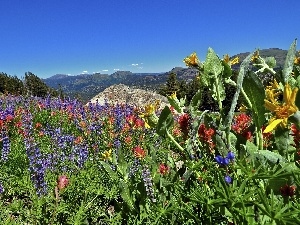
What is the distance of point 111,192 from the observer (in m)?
3.43

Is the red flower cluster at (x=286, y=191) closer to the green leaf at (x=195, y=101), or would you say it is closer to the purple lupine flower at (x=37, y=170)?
the green leaf at (x=195, y=101)

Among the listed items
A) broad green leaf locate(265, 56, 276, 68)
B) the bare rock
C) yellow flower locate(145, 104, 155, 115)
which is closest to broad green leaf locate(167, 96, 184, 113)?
yellow flower locate(145, 104, 155, 115)

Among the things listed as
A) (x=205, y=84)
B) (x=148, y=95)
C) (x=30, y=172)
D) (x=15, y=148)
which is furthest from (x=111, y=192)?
(x=148, y=95)

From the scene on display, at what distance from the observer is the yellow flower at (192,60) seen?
1940mm

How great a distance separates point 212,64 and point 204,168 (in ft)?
2.44

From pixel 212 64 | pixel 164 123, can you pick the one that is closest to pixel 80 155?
pixel 164 123

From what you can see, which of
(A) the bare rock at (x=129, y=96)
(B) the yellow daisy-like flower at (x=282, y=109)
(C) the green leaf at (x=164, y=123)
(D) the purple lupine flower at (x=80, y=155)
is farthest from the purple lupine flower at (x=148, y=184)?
(A) the bare rock at (x=129, y=96)

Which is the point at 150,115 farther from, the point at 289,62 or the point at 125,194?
the point at 289,62

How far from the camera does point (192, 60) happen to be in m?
1.96

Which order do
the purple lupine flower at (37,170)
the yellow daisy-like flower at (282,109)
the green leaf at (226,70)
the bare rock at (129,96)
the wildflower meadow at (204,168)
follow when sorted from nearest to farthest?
the yellow daisy-like flower at (282,109), the wildflower meadow at (204,168), the green leaf at (226,70), the purple lupine flower at (37,170), the bare rock at (129,96)

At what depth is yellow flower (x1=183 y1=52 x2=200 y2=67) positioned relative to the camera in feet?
6.37

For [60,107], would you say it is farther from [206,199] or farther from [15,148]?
[206,199]

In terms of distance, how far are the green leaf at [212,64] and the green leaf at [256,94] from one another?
17 cm

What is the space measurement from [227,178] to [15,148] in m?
4.73
